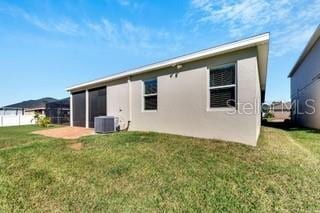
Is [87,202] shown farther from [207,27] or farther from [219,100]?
[207,27]

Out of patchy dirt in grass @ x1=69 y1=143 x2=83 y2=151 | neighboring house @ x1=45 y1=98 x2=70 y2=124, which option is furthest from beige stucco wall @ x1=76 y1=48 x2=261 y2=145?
neighboring house @ x1=45 y1=98 x2=70 y2=124

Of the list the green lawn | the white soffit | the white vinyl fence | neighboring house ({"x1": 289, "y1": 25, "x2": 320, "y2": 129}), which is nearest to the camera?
the green lawn

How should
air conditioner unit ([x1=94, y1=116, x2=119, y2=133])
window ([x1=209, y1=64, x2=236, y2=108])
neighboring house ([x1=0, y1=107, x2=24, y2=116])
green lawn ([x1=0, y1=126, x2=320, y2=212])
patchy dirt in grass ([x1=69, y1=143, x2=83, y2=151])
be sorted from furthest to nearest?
neighboring house ([x1=0, y1=107, x2=24, y2=116])
air conditioner unit ([x1=94, y1=116, x2=119, y2=133])
patchy dirt in grass ([x1=69, y1=143, x2=83, y2=151])
window ([x1=209, y1=64, x2=236, y2=108])
green lawn ([x1=0, y1=126, x2=320, y2=212])

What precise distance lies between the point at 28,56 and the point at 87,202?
33.6 feet

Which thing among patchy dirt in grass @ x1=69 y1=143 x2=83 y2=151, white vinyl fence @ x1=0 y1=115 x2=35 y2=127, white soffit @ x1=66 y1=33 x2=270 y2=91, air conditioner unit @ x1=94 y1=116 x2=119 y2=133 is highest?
white soffit @ x1=66 y1=33 x2=270 y2=91

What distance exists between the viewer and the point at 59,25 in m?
9.11

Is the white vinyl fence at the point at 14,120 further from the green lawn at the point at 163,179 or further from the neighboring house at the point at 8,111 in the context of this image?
the green lawn at the point at 163,179

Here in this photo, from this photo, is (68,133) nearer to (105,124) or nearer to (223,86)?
(105,124)

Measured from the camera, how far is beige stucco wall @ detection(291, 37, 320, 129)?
12.2 metres

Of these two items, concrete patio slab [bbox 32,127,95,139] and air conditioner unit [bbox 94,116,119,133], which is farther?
air conditioner unit [bbox 94,116,119,133]

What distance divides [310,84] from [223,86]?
1097 centimetres

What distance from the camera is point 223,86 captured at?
6.40 meters

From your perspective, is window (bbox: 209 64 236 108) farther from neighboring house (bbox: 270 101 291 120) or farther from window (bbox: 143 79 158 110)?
neighboring house (bbox: 270 101 291 120)

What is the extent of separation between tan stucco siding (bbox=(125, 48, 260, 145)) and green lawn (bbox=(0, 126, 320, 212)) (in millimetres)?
671
